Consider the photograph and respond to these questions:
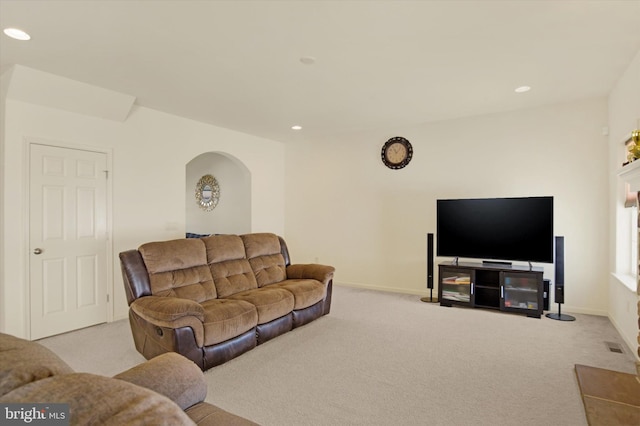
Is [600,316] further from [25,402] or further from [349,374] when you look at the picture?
[25,402]

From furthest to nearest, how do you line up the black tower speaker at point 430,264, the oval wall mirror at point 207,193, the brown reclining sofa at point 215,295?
the oval wall mirror at point 207,193
the black tower speaker at point 430,264
the brown reclining sofa at point 215,295

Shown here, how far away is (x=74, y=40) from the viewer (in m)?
2.76

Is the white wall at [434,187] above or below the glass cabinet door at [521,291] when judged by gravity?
above

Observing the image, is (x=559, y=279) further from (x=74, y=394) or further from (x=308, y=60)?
(x=74, y=394)

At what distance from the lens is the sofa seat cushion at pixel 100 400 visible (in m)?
0.77

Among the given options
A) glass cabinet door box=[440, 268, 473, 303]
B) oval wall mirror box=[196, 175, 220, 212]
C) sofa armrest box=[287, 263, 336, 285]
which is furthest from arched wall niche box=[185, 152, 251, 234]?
glass cabinet door box=[440, 268, 473, 303]

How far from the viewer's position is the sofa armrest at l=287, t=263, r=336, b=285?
4.25m

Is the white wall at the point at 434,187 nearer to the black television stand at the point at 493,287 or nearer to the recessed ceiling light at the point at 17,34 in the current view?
the black television stand at the point at 493,287

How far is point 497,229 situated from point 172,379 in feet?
14.1

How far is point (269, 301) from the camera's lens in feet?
11.1

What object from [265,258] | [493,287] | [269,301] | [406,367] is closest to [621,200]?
[493,287]

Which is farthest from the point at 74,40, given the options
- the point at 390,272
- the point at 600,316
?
the point at 600,316

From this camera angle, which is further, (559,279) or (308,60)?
(559,279)

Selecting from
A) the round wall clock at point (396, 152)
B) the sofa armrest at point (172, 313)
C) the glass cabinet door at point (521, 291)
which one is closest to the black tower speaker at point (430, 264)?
the glass cabinet door at point (521, 291)
